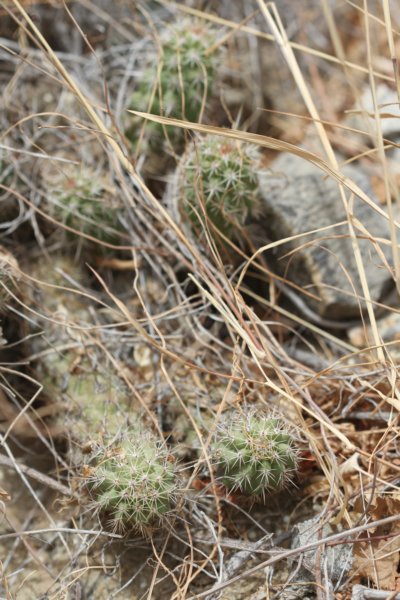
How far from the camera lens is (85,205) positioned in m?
2.07

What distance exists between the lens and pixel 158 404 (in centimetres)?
185

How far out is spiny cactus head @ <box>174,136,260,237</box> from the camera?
1.90 metres

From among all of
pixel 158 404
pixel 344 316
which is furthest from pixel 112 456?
pixel 344 316

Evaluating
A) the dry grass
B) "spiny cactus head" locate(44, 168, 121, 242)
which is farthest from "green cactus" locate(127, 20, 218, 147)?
"spiny cactus head" locate(44, 168, 121, 242)

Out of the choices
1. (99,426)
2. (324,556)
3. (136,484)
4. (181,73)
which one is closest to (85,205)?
(181,73)

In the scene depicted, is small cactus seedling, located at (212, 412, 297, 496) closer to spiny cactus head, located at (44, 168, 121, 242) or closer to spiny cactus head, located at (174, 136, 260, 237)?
spiny cactus head, located at (174, 136, 260, 237)

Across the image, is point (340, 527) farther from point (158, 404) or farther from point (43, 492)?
point (43, 492)

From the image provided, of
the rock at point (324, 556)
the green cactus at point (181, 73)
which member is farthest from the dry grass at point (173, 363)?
the green cactus at point (181, 73)

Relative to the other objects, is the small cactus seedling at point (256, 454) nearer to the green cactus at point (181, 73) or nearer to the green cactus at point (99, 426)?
the green cactus at point (99, 426)

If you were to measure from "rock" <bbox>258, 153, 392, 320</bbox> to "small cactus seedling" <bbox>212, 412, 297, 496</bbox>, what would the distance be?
62cm

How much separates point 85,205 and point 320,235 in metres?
0.76

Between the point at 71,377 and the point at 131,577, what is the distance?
0.59 metres

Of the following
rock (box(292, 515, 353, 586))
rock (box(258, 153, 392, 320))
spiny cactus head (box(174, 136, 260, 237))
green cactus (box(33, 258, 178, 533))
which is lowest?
rock (box(292, 515, 353, 586))

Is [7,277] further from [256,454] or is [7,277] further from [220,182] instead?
[256,454]
